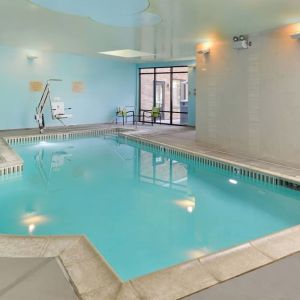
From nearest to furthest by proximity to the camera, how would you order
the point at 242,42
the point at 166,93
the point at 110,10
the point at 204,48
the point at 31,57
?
the point at 110,10, the point at 242,42, the point at 204,48, the point at 31,57, the point at 166,93

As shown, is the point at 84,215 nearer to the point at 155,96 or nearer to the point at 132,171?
the point at 132,171

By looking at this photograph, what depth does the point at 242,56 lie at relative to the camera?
6285mm

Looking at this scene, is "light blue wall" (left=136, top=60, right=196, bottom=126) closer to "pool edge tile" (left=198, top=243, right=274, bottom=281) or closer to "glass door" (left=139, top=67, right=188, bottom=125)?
"glass door" (left=139, top=67, right=188, bottom=125)

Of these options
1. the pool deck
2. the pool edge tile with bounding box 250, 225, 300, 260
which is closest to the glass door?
the pool edge tile with bounding box 250, 225, 300, 260

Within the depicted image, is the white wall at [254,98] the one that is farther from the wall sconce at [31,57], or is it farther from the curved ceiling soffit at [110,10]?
the wall sconce at [31,57]

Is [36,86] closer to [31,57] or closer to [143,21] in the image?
[31,57]

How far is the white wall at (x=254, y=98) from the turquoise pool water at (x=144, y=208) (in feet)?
3.59

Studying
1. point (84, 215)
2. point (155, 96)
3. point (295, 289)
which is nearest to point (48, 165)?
point (84, 215)

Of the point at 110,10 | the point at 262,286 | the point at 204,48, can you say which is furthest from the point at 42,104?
the point at 262,286

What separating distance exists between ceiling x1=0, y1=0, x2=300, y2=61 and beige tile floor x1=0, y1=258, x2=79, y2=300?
11.2ft

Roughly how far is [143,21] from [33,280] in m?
4.54

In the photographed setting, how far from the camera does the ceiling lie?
4.30 metres

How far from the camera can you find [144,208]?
3.94m

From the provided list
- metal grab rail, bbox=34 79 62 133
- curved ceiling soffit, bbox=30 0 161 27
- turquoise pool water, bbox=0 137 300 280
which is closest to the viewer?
turquoise pool water, bbox=0 137 300 280
